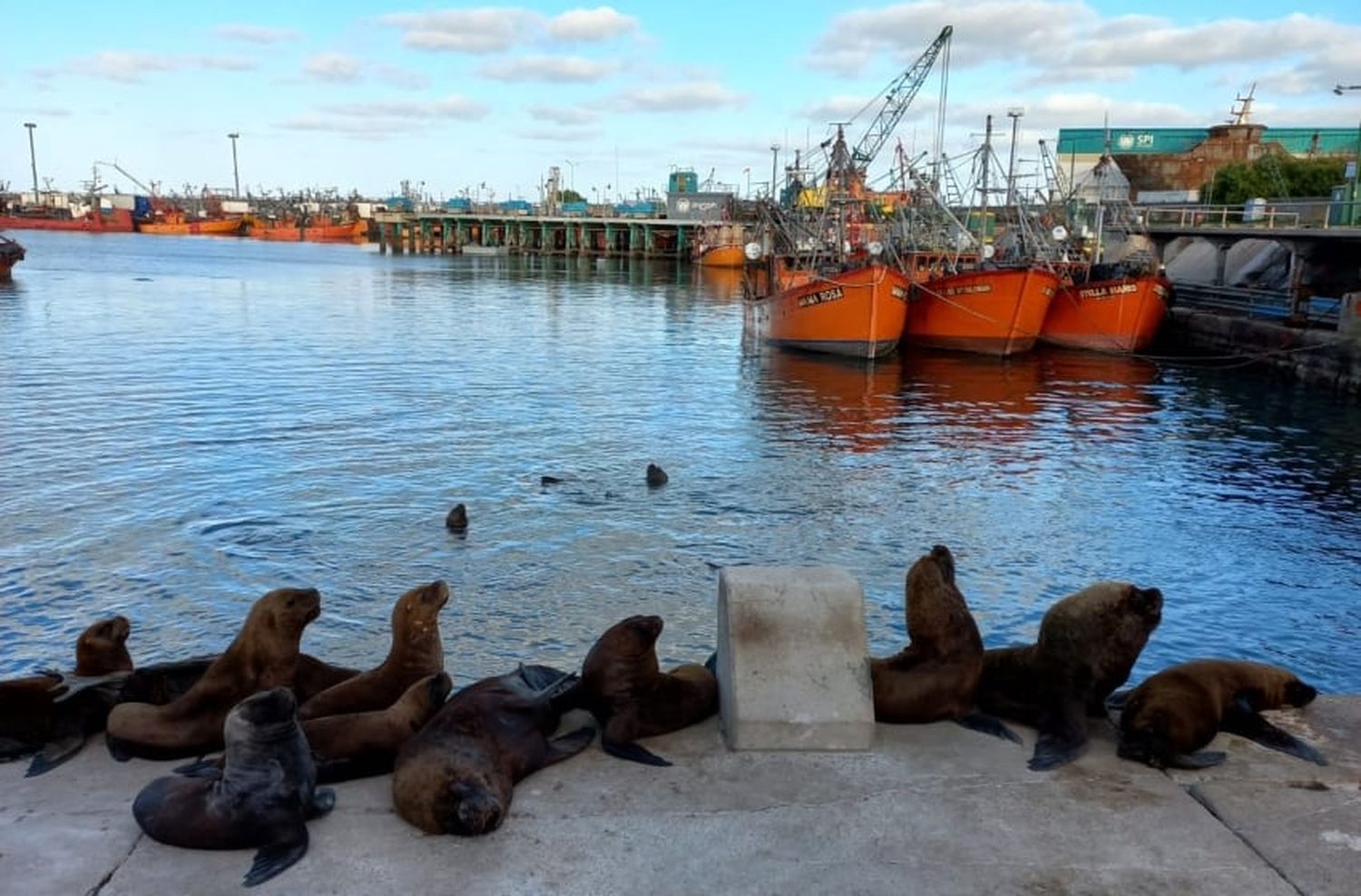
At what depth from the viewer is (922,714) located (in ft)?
17.9

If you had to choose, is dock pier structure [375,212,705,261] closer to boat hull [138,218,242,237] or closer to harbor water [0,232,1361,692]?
boat hull [138,218,242,237]

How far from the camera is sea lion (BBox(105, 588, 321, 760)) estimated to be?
200 inches

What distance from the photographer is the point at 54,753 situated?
201 inches

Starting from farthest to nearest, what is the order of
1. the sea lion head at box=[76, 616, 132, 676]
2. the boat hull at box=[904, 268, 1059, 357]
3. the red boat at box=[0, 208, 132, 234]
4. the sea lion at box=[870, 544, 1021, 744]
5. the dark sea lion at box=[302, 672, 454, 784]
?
the red boat at box=[0, 208, 132, 234] < the boat hull at box=[904, 268, 1059, 357] < the sea lion head at box=[76, 616, 132, 676] < the sea lion at box=[870, 544, 1021, 744] < the dark sea lion at box=[302, 672, 454, 784]

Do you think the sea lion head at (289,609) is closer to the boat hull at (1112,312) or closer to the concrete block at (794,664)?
the concrete block at (794,664)

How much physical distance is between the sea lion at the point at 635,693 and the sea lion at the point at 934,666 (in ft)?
2.95

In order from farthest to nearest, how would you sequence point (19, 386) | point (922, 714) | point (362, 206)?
1. point (362, 206)
2. point (19, 386)
3. point (922, 714)

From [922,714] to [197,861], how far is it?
10.9 ft

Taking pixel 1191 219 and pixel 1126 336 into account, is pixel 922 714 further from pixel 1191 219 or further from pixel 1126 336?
pixel 1191 219

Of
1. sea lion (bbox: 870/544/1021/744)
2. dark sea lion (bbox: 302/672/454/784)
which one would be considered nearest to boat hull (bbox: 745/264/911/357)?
sea lion (bbox: 870/544/1021/744)

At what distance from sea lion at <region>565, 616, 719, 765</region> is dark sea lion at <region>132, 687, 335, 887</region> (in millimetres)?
1353

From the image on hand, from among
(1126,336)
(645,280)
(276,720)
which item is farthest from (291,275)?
(276,720)

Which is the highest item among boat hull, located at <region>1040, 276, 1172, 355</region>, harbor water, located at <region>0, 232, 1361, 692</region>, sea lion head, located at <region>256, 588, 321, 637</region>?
sea lion head, located at <region>256, 588, 321, 637</region>

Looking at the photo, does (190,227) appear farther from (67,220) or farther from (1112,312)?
(1112,312)
